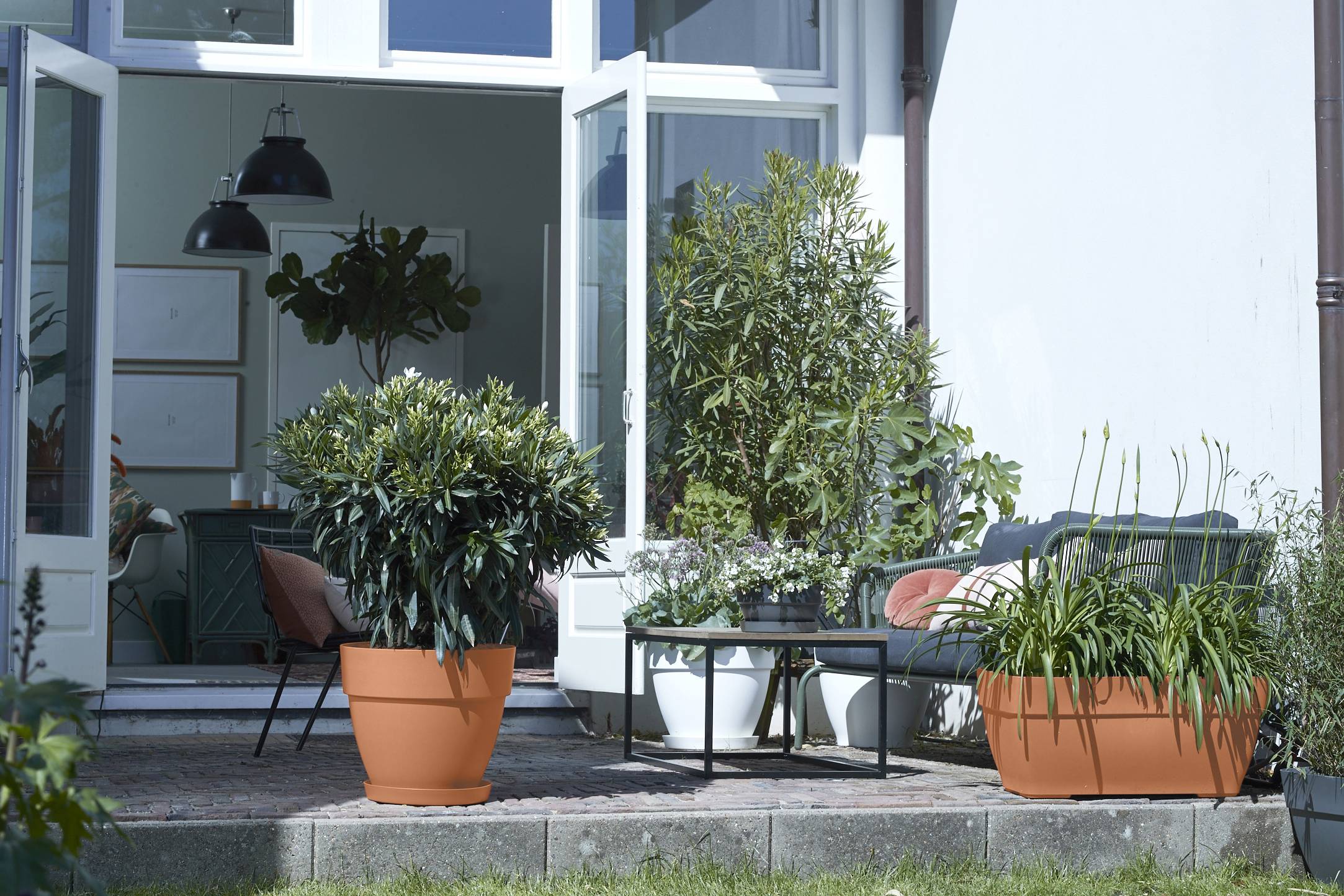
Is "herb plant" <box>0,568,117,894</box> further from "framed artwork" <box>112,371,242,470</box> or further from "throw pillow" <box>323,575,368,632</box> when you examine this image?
"framed artwork" <box>112,371,242,470</box>

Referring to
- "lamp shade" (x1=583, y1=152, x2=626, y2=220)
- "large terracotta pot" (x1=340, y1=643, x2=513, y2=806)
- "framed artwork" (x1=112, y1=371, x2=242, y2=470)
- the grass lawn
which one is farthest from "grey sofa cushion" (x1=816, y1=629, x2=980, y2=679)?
"framed artwork" (x1=112, y1=371, x2=242, y2=470)

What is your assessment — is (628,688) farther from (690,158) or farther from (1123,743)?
(690,158)

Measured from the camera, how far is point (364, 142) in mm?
8680

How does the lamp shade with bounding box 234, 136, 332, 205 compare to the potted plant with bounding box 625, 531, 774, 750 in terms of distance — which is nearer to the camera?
the potted plant with bounding box 625, 531, 774, 750

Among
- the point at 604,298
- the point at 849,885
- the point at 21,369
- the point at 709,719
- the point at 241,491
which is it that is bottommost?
the point at 849,885

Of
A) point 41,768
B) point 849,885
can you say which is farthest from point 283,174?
point 41,768

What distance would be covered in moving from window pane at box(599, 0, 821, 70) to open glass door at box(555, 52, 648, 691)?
368 mm

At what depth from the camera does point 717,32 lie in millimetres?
5852

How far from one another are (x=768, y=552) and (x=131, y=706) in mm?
2384

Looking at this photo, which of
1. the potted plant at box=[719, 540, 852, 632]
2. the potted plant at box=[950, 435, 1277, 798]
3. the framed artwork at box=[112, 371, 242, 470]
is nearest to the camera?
the potted plant at box=[950, 435, 1277, 798]

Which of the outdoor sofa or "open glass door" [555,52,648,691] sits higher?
"open glass door" [555,52,648,691]

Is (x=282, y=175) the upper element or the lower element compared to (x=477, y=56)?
lower

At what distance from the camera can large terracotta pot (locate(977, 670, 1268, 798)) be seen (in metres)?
3.50

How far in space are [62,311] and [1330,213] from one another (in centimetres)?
390
